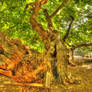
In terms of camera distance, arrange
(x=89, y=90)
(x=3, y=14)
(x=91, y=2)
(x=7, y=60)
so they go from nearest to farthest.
Answer: 1. (x=7, y=60)
2. (x=89, y=90)
3. (x=91, y=2)
4. (x=3, y=14)

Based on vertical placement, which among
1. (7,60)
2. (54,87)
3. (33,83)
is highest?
(7,60)

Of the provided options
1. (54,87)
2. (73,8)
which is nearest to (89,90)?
(54,87)

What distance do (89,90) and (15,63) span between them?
337cm

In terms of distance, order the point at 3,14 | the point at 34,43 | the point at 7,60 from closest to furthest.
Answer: the point at 7,60
the point at 3,14
the point at 34,43

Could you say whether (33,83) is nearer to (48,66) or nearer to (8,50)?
(48,66)

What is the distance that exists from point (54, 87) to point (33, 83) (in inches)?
37.7

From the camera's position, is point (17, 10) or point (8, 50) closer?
point (8, 50)

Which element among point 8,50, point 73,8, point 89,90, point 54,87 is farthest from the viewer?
point 73,8

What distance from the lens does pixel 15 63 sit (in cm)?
384

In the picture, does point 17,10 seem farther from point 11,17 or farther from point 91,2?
point 91,2

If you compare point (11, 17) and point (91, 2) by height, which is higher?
point (91, 2)

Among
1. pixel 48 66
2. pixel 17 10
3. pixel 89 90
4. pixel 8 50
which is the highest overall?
pixel 17 10

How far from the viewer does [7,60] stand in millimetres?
3660

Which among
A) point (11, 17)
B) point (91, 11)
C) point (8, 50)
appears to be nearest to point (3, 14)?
point (11, 17)
